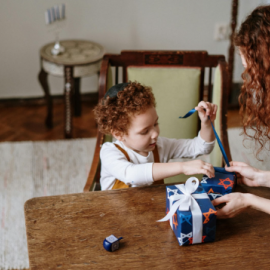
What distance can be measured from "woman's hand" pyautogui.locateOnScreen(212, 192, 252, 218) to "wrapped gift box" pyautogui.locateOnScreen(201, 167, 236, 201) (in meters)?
0.05

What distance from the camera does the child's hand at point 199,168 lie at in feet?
3.67

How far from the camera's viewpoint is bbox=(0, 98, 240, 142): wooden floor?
3.05 meters

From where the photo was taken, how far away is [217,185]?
1.12 meters

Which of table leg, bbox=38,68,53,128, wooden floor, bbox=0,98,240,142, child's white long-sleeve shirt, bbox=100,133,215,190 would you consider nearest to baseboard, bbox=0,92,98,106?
wooden floor, bbox=0,98,240,142

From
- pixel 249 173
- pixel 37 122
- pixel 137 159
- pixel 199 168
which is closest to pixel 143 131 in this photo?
pixel 137 159

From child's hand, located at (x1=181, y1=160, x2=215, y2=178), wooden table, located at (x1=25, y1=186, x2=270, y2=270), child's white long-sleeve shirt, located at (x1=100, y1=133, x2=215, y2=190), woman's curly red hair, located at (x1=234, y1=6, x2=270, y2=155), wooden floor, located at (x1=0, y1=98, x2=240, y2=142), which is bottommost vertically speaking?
wooden floor, located at (x1=0, y1=98, x2=240, y2=142)

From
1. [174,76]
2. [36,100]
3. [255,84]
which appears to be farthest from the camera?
[36,100]

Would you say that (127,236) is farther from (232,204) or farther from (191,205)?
(232,204)

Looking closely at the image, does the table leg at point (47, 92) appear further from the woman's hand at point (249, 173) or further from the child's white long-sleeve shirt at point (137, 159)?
the woman's hand at point (249, 173)

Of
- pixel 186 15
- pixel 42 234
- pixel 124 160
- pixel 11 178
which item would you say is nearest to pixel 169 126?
pixel 124 160

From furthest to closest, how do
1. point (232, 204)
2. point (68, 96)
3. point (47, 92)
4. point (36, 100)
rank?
point (36, 100)
point (47, 92)
point (68, 96)
point (232, 204)

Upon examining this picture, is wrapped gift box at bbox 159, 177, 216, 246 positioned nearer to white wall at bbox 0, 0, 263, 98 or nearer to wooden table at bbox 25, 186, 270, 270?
wooden table at bbox 25, 186, 270, 270

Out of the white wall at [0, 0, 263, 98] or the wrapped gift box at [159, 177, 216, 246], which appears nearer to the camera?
the wrapped gift box at [159, 177, 216, 246]

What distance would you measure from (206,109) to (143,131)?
→ 24 centimetres
